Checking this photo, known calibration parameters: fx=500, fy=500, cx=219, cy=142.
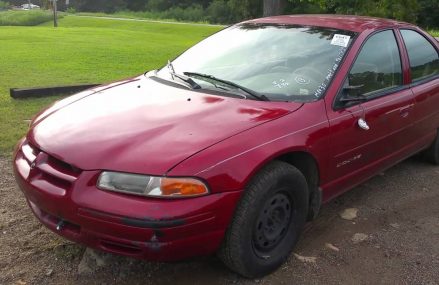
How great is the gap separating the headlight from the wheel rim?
0.54 meters

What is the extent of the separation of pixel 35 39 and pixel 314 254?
1674 cm

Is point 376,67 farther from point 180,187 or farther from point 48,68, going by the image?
point 48,68

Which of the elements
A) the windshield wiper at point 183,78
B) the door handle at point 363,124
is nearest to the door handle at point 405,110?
the door handle at point 363,124

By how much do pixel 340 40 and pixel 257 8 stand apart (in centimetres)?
6186

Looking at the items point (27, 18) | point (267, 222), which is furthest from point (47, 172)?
point (27, 18)

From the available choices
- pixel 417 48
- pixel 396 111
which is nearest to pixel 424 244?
pixel 396 111

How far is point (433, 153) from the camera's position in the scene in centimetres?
524

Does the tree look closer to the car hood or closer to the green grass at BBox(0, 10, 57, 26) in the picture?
the car hood

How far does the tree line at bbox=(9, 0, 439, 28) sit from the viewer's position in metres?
22.5

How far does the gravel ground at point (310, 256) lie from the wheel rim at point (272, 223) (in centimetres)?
20

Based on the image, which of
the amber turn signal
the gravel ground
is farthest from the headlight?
the gravel ground

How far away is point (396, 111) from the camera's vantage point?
4.12 meters

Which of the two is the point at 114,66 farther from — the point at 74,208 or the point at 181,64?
the point at 74,208

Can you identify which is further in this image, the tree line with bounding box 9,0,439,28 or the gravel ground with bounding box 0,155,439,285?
the tree line with bounding box 9,0,439,28
